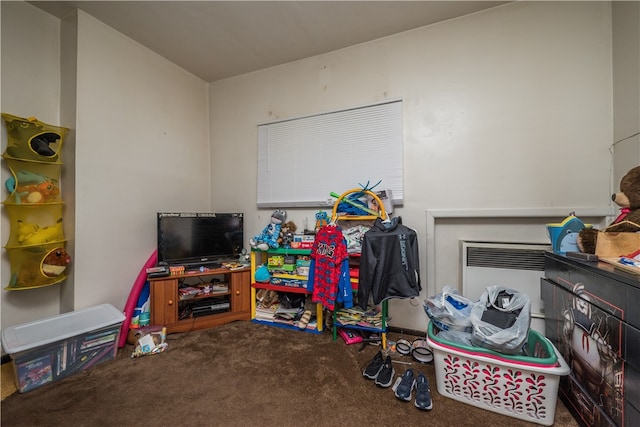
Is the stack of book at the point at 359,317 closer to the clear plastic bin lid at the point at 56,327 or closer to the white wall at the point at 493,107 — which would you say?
the white wall at the point at 493,107

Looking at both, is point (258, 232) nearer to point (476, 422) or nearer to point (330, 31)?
point (330, 31)

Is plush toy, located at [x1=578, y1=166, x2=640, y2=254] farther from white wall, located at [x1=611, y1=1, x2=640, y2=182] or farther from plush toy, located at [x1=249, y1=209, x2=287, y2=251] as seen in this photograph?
plush toy, located at [x1=249, y1=209, x2=287, y2=251]

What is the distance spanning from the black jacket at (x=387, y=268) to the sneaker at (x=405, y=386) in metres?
0.46

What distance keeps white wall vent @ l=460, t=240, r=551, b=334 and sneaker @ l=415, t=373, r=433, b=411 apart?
81 centimetres

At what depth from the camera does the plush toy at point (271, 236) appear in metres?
2.25

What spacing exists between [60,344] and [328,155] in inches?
93.7

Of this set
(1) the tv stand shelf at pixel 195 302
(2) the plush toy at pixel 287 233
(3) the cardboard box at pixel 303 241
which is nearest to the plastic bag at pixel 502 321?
(3) the cardboard box at pixel 303 241

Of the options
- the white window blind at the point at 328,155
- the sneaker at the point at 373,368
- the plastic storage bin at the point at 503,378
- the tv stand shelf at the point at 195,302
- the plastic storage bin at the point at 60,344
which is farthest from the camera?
the white window blind at the point at 328,155

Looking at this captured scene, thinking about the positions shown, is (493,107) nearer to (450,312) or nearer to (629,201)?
(629,201)

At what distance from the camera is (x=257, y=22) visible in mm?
2008

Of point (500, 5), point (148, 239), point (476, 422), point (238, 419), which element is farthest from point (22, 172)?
point (500, 5)

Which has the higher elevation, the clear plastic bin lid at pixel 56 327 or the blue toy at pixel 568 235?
the blue toy at pixel 568 235

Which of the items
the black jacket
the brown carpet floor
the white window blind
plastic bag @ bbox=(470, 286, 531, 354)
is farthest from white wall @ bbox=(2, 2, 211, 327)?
plastic bag @ bbox=(470, 286, 531, 354)

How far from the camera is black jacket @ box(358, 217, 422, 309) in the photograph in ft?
5.73
